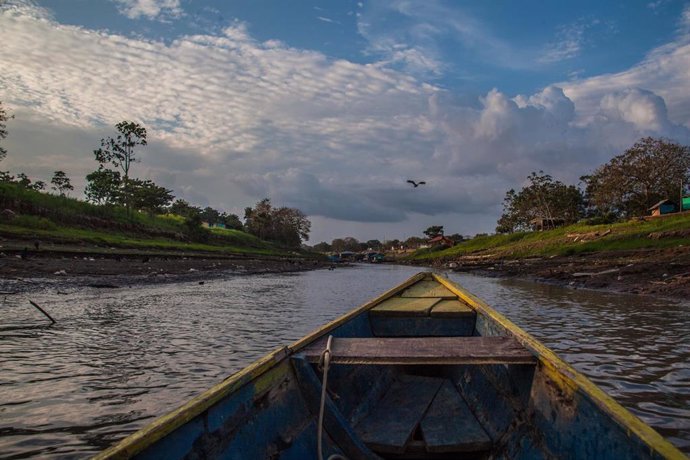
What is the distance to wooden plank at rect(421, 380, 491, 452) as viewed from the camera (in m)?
3.78

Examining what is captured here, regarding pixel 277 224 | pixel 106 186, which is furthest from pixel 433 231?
pixel 106 186

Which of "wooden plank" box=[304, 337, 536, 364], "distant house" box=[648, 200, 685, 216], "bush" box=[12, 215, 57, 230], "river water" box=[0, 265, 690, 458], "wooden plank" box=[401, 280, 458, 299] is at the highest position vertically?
"distant house" box=[648, 200, 685, 216]

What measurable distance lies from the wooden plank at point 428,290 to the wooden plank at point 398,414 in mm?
3029

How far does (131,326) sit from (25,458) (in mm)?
7067

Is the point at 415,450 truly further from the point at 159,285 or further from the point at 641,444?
the point at 159,285

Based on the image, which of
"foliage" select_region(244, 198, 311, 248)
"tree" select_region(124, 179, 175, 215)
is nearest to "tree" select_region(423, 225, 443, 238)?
"foliage" select_region(244, 198, 311, 248)

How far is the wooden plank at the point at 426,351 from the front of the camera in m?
3.62

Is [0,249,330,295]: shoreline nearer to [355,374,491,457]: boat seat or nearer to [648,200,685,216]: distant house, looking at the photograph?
[355,374,491,457]: boat seat

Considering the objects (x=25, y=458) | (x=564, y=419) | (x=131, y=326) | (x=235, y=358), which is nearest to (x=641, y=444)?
(x=564, y=419)

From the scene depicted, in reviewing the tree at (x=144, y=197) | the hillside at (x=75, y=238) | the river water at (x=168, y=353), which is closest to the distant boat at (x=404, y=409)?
the river water at (x=168, y=353)

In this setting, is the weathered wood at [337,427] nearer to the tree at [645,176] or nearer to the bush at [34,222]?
the bush at [34,222]

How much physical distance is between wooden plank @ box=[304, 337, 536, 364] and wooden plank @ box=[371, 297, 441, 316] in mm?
2493

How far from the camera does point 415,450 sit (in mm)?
3857

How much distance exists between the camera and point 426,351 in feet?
12.8
